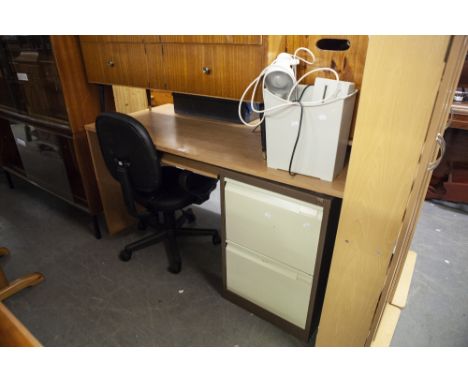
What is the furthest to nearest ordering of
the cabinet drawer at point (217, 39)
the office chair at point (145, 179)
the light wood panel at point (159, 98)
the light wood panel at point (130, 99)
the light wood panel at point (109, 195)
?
the light wood panel at point (159, 98)
the light wood panel at point (130, 99)
the light wood panel at point (109, 195)
the office chair at point (145, 179)
the cabinet drawer at point (217, 39)

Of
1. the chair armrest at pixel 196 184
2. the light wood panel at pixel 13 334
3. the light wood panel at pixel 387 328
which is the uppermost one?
the light wood panel at pixel 13 334

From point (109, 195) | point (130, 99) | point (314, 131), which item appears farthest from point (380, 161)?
point (130, 99)

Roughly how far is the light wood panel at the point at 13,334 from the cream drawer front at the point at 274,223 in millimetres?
847

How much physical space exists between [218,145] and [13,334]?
1074mm

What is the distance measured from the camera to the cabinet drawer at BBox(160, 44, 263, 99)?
1226mm

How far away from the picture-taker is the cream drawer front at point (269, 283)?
4.46 ft

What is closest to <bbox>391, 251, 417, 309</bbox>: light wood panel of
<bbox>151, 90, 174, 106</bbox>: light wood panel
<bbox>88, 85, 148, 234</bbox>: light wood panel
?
<bbox>88, 85, 148, 234</bbox>: light wood panel

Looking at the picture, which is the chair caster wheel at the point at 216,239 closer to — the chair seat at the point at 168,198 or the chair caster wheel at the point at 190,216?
the chair caster wheel at the point at 190,216

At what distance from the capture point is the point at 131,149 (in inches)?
58.7

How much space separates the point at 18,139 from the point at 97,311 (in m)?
1.55

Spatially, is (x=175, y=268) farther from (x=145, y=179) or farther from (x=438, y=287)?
(x=438, y=287)

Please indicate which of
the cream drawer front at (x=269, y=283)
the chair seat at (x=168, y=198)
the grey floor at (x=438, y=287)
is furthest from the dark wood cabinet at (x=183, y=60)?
the grey floor at (x=438, y=287)
